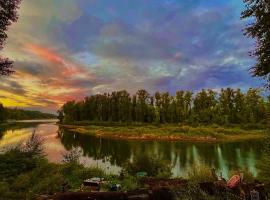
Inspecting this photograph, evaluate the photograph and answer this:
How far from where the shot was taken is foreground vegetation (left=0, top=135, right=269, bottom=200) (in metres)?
12.3

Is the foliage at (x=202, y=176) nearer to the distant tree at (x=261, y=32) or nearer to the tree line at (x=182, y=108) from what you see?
the distant tree at (x=261, y=32)

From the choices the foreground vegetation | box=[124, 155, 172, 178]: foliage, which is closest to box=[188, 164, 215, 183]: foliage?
the foreground vegetation

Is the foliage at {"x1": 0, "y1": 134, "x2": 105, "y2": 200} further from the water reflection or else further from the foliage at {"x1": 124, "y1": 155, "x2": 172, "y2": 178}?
the water reflection

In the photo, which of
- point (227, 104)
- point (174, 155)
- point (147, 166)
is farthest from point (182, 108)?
point (147, 166)

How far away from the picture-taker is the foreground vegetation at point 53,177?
12322 mm

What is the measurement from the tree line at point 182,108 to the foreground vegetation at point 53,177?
248 ft

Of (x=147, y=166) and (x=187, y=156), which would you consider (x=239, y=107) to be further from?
(x=147, y=166)

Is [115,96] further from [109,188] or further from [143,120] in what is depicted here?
[109,188]

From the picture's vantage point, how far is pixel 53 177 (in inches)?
551

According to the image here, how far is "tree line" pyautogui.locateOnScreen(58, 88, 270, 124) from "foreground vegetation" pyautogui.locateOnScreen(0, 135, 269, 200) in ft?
248

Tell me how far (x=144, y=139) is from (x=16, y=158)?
178 ft

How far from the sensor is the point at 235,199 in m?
11.0

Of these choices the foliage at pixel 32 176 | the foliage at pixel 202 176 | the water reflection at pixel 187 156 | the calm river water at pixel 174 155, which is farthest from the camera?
the water reflection at pixel 187 156

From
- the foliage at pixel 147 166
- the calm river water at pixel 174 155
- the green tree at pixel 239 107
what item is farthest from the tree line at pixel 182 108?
the foliage at pixel 147 166
